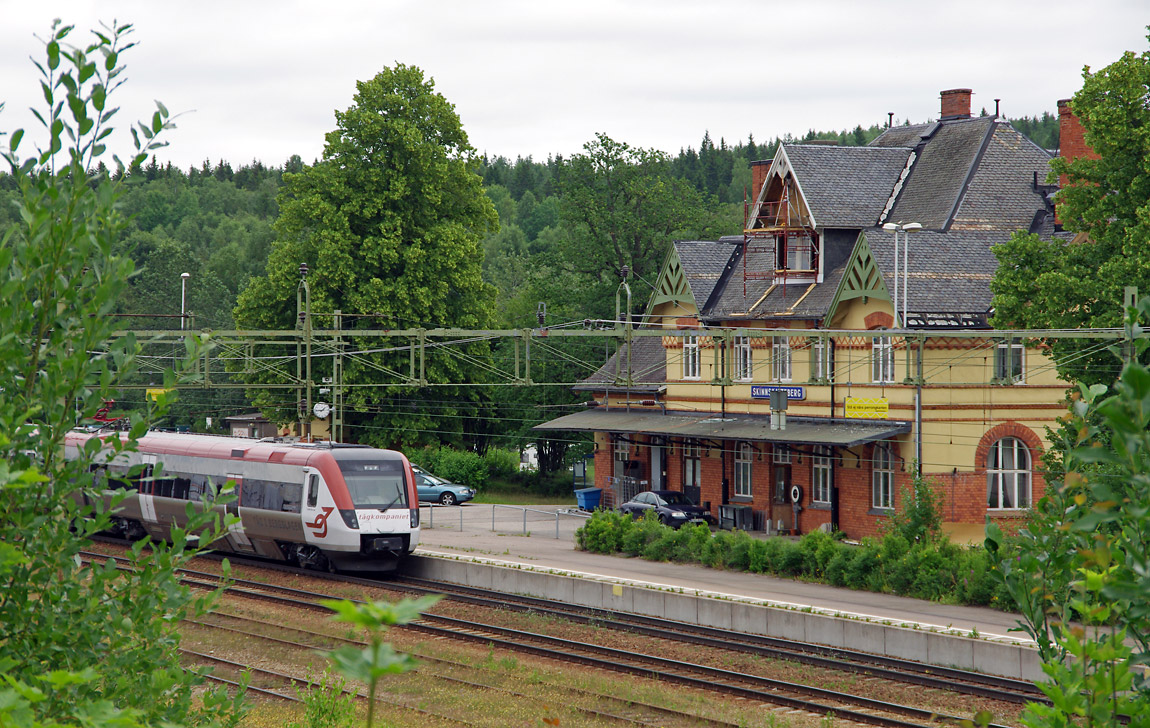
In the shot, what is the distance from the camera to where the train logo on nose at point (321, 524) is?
92.1 feet

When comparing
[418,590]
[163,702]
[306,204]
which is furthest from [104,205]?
[306,204]

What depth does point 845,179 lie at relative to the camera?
4209 cm

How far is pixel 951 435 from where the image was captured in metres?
34.8

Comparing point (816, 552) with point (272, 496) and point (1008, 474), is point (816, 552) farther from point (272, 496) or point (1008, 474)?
point (272, 496)

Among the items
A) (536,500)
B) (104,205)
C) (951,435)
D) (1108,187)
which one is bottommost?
(536,500)

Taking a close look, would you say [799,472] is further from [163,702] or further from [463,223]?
[163,702]

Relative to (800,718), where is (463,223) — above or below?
above

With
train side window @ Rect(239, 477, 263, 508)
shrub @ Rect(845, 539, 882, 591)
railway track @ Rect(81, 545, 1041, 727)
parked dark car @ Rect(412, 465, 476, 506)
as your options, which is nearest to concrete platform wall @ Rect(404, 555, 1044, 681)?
railway track @ Rect(81, 545, 1041, 727)

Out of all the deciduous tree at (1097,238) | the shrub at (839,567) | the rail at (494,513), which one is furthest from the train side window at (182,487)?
the deciduous tree at (1097,238)

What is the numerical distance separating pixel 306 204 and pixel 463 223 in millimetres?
6835

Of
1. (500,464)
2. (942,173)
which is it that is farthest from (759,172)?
(500,464)

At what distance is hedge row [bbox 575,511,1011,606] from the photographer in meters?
25.4

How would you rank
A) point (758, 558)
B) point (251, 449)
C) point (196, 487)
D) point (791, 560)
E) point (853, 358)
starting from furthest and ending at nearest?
1. point (853, 358)
2. point (196, 487)
3. point (251, 449)
4. point (758, 558)
5. point (791, 560)

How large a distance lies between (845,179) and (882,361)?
834 centimetres
